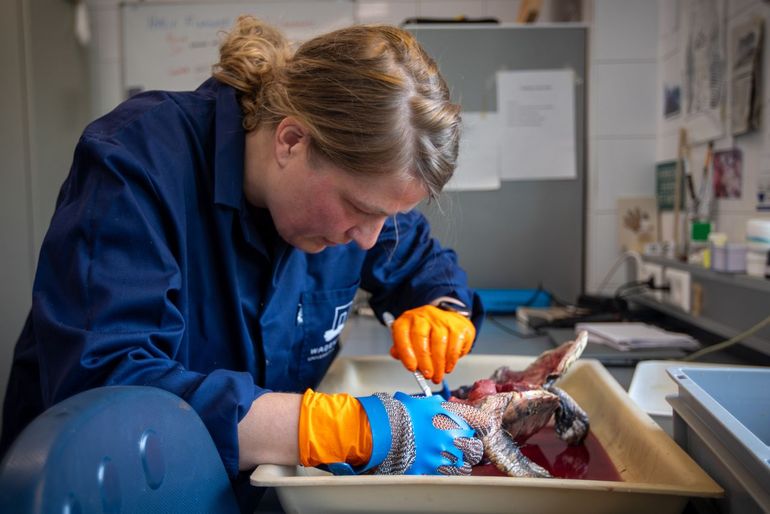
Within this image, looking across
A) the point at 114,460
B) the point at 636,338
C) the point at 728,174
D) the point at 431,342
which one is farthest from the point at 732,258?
the point at 114,460

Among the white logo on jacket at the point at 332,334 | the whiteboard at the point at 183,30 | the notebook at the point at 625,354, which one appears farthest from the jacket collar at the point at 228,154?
the whiteboard at the point at 183,30

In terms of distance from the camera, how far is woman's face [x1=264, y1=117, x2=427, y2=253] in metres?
0.91

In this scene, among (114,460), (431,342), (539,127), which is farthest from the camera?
(539,127)

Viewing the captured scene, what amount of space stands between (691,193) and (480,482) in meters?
1.75

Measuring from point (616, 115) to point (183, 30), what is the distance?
1.92m

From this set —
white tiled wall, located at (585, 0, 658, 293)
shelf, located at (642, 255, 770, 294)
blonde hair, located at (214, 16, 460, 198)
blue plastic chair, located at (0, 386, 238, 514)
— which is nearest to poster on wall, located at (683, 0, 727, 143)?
white tiled wall, located at (585, 0, 658, 293)

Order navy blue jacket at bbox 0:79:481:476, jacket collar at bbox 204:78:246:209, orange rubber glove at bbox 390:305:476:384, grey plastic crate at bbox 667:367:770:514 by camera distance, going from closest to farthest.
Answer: grey plastic crate at bbox 667:367:770:514
navy blue jacket at bbox 0:79:481:476
jacket collar at bbox 204:78:246:209
orange rubber glove at bbox 390:305:476:384

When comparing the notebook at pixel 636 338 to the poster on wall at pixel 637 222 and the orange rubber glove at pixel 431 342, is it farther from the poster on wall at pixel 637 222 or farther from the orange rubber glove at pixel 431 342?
the poster on wall at pixel 637 222

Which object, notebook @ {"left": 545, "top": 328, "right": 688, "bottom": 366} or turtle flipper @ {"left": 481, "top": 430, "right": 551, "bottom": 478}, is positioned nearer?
turtle flipper @ {"left": 481, "top": 430, "right": 551, "bottom": 478}

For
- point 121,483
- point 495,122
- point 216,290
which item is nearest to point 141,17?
point 495,122

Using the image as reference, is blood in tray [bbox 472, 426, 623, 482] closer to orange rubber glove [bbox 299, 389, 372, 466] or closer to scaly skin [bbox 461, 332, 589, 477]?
scaly skin [bbox 461, 332, 589, 477]

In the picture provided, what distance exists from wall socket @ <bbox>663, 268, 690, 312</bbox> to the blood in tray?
0.94m

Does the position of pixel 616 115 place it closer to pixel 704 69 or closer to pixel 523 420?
pixel 704 69

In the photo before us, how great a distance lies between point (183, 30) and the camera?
2.95 meters
